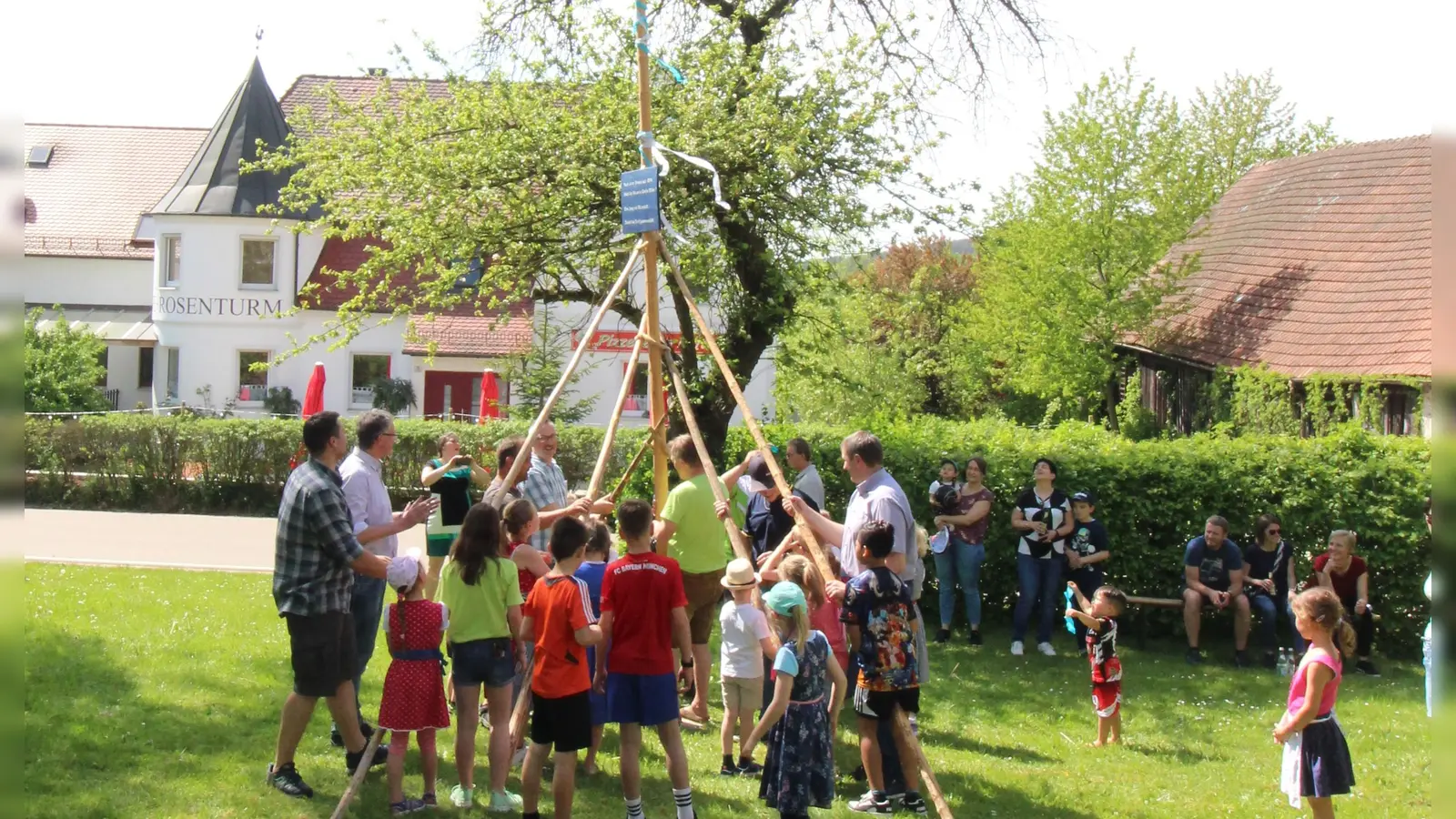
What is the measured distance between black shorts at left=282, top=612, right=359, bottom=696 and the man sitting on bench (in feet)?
25.4

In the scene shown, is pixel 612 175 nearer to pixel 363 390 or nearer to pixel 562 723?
pixel 562 723

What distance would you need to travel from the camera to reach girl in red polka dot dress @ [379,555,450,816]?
6.18 metres

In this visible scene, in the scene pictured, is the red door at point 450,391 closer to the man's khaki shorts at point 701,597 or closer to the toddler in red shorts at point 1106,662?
the man's khaki shorts at point 701,597

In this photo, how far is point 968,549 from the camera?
1152 centimetres

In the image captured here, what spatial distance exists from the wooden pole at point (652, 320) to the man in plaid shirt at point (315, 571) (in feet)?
8.81

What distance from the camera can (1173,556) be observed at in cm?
1188

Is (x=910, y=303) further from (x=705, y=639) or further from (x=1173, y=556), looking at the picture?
(x=705, y=639)

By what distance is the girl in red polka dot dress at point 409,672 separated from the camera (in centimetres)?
618

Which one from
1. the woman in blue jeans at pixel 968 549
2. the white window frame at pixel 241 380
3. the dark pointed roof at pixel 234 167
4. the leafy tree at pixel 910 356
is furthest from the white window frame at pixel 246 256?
the woman in blue jeans at pixel 968 549

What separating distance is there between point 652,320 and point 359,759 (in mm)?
3464

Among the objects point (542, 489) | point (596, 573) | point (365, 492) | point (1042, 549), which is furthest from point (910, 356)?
point (596, 573)

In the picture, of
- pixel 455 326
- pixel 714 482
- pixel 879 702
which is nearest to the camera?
pixel 879 702

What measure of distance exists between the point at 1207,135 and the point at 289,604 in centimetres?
→ 5036

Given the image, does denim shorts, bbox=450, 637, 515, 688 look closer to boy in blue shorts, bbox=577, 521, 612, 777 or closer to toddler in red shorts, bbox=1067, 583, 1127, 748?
boy in blue shorts, bbox=577, 521, 612, 777
